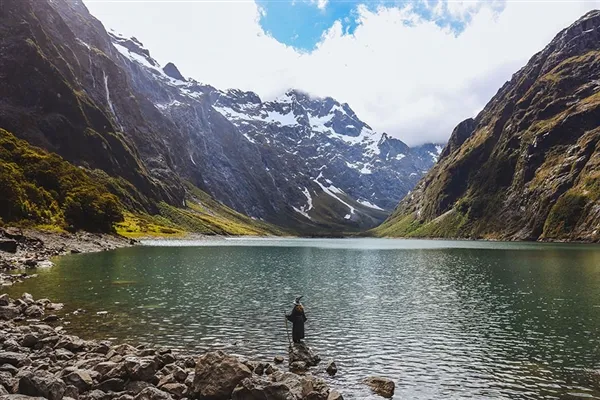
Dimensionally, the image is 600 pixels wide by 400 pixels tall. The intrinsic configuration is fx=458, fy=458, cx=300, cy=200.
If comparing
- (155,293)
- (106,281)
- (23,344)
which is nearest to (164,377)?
(23,344)

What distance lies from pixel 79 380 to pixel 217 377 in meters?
6.80

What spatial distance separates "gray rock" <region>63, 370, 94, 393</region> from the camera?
887 inches

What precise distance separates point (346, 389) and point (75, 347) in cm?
1773

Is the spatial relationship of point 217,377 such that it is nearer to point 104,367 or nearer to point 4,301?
point 104,367

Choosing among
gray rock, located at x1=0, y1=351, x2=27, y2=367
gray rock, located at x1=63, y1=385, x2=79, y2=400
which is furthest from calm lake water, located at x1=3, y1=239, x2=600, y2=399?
gray rock, located at x1=63, y1=385, x2=79, y2=400

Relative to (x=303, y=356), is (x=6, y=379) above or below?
above

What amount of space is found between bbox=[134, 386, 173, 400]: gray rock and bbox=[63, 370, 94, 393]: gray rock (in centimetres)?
300

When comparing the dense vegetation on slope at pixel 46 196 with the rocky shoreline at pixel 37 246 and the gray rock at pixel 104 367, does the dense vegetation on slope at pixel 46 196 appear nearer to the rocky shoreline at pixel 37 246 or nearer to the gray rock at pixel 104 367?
the rocky shoreline at pixel 37 246

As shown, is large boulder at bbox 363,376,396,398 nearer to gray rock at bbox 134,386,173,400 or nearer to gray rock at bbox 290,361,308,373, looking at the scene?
gray rock at bbox 290,361,308,373

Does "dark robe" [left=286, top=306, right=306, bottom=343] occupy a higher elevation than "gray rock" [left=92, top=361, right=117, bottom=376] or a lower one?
higher

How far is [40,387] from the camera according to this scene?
65.8 feet

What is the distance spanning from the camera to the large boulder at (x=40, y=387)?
1998 centimetres

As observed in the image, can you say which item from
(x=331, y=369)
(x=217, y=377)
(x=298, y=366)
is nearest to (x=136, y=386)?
(x=217, y=377)

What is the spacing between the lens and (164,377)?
24703 mm
